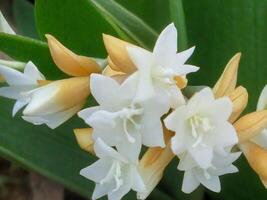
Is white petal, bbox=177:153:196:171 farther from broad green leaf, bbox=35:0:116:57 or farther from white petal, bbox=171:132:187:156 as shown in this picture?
broad green leaf, bbox=35:0:116:57

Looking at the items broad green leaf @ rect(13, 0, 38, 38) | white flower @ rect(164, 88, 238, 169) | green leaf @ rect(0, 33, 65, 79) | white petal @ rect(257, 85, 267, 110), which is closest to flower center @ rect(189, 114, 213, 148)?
white flower @ rect(164, 88, 238, 169)

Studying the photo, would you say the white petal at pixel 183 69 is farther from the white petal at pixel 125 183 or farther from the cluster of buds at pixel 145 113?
the white petal at pixel 125 183

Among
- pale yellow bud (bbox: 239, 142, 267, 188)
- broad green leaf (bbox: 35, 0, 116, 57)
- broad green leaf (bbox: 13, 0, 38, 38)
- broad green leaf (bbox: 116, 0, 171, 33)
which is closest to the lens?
pale yellow bud (bbox: 239, 142, 267, 188)

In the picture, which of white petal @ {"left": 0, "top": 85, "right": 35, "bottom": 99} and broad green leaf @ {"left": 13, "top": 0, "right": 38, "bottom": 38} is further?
broad green leaf @ {"left": 13, "top": 0, "right": 38, "bottom": 38}

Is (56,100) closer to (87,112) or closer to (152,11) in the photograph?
(87,112)

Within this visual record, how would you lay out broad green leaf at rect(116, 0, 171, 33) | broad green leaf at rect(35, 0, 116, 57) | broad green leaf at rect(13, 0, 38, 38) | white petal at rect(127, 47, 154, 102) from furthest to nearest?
broad green leaf at rect(13, 0, 38, 38), broad green leaf at rect(116, 0, 171, 33), broad green leaf at rect(35, 0, 116, 57), white petal at rect(127, 47, 154, 102)

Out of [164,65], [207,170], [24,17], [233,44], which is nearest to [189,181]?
[207,170]

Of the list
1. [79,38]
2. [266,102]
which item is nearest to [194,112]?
[266,102]

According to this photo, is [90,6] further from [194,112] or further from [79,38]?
[194,112]
